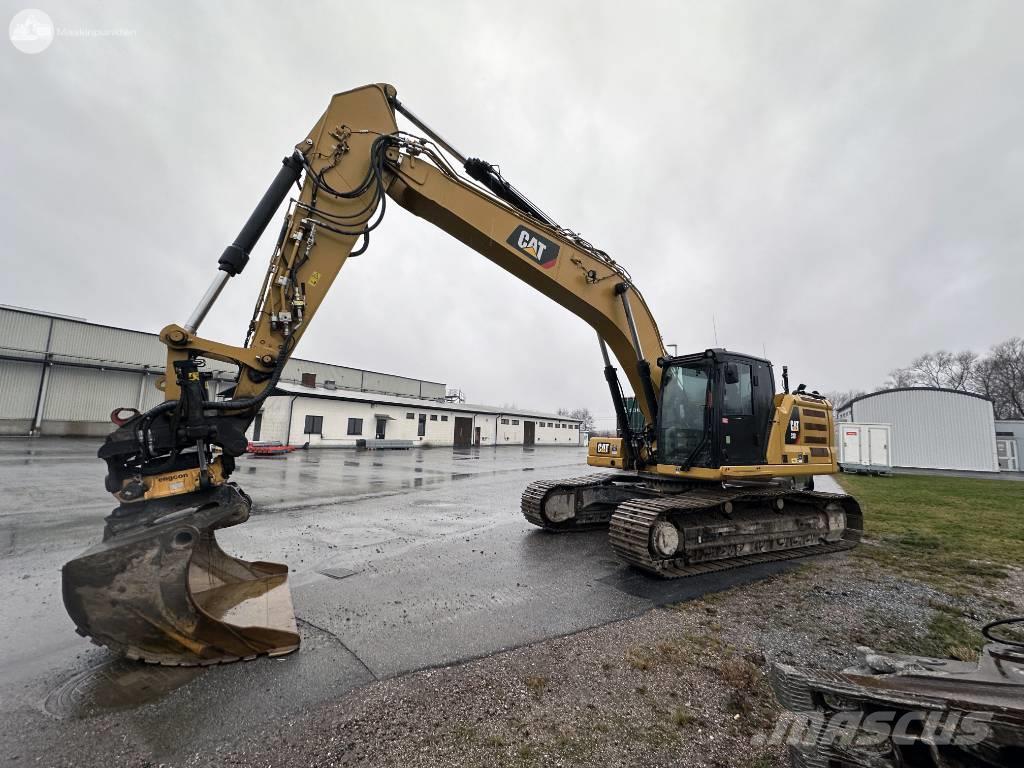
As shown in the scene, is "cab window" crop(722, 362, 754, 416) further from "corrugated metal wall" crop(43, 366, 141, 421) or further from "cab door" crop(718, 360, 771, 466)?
"corrugated metal wall" crop(43, 366, 141, 421)

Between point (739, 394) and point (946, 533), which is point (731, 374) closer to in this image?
point (739, 394)

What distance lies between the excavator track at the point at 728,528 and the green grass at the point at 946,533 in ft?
→ 2.20

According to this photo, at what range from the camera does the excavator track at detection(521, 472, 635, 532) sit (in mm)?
8008

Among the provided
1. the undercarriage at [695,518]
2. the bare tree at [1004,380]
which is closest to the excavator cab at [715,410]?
the undercarriage at [695,518]

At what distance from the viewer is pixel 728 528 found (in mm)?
6500

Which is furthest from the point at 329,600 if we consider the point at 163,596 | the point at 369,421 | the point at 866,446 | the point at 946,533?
the point at 369,421

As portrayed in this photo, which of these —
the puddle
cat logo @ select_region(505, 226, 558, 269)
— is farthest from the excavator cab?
the puddle

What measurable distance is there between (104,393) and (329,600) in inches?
1385

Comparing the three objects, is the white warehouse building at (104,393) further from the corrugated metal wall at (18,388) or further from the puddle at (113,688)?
the puddle at (113,688)

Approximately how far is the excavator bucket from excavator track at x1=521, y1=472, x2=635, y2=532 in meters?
4.66

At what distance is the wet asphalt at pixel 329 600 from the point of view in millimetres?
3010

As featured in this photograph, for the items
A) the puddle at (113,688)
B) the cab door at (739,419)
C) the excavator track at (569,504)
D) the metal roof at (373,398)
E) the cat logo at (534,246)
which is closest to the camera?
the puddle at (113,688)

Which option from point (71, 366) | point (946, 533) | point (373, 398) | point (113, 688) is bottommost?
point (113, 688)

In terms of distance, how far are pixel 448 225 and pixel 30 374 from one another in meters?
35.6
